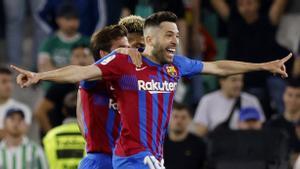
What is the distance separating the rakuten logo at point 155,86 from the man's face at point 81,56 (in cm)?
447

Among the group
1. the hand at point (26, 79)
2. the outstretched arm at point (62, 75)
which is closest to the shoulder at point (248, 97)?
the outstretched arm at point (62, 75)

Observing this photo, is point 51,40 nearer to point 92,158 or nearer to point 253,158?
point 253,158

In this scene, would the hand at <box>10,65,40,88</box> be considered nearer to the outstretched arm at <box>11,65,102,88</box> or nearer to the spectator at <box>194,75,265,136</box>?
the outstretched arm at <box>11,65,102,88</box>

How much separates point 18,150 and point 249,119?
2.53m

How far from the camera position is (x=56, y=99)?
1310 centimetres

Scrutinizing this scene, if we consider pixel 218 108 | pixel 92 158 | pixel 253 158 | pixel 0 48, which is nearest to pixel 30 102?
pixel 0 48

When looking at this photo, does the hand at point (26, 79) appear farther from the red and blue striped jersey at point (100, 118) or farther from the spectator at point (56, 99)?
the spectator at point (56, 99)

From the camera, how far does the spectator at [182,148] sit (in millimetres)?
12578

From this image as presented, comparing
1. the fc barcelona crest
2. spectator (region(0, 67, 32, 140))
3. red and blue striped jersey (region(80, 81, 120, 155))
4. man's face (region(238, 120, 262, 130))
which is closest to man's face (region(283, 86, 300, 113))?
man's face (region(238, 120, 262, 130))

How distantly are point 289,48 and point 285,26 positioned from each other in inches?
10.9

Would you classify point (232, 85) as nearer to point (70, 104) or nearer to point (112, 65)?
point (70, 104)

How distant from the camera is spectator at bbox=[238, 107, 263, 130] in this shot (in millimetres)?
12703

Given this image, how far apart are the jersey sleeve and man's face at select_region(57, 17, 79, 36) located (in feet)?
16.6

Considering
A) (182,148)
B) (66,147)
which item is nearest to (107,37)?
→ (66,147)
